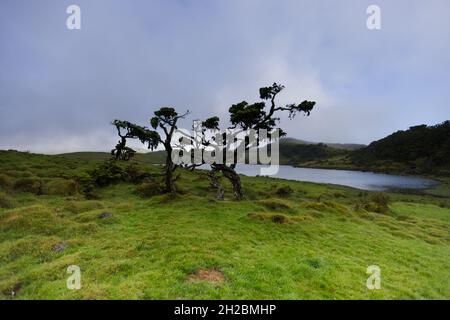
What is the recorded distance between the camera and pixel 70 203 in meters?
26.6

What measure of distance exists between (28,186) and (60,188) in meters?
3.79

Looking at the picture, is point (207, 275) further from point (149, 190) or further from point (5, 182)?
point (5, 182)

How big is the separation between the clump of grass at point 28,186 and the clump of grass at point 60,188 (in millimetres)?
606

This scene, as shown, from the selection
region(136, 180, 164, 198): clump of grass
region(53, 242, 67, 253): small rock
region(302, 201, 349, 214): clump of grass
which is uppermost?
region(136, 180, 164, 198): clump of grass

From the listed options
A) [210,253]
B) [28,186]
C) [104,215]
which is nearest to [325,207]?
[210,253]

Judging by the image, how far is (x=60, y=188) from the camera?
33062 mm

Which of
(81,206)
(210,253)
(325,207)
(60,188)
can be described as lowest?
(325,207)

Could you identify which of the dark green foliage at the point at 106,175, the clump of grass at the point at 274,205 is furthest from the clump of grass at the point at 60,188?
the clump of grass at the point at 274,205

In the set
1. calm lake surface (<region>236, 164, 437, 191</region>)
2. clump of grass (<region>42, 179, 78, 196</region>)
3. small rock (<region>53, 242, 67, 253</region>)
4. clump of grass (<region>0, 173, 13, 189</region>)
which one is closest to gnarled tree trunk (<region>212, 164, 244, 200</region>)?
clump of grass (<region>42, 179, 78, 196</region>)

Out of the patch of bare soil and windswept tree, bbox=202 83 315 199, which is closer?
the patch of bare soil

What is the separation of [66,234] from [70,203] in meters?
9.17

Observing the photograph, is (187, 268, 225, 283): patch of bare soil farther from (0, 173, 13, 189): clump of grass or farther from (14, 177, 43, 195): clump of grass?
(0, 173, 13, 189): clump of grass

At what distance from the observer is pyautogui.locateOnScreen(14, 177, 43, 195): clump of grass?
105 feet

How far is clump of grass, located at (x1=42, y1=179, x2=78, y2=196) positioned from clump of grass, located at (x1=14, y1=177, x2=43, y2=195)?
0.61 m
